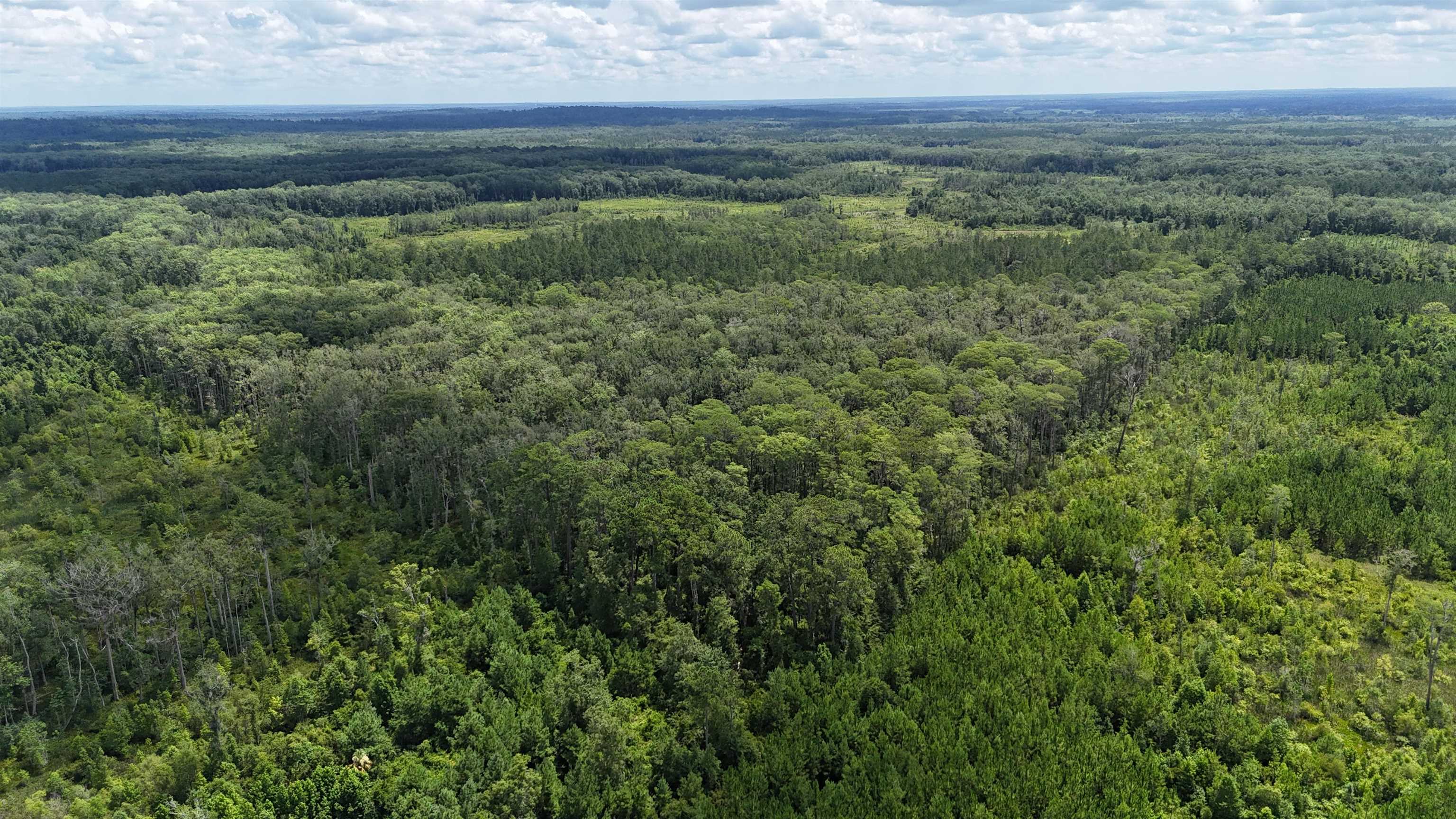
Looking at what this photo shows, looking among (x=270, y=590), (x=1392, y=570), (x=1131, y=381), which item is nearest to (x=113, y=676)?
(x=270, y=590)

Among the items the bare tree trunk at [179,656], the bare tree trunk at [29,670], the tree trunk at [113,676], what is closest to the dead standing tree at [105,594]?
the tree trunk at [113,676]

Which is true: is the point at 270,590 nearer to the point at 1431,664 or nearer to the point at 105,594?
the point at 105,594

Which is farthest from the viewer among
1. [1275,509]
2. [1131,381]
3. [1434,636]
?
[1131,381]

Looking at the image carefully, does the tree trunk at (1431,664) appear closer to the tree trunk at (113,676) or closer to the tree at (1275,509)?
the tree at (1275,509)

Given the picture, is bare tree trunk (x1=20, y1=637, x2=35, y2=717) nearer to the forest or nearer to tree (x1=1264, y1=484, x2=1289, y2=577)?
the forest

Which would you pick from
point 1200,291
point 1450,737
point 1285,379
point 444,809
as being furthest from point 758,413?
point 1200,291

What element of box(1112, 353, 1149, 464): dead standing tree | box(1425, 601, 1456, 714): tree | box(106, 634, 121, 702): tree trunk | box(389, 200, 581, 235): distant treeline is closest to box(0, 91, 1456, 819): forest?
box(1425, 601, 1456, 714): tree

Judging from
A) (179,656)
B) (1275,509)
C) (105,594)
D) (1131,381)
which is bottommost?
(179,656)

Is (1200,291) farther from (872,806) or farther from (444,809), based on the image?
(444,809)

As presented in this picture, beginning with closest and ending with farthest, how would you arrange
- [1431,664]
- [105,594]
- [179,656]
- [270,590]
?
[1431,664], [179,656], [105,594], [270,590]
